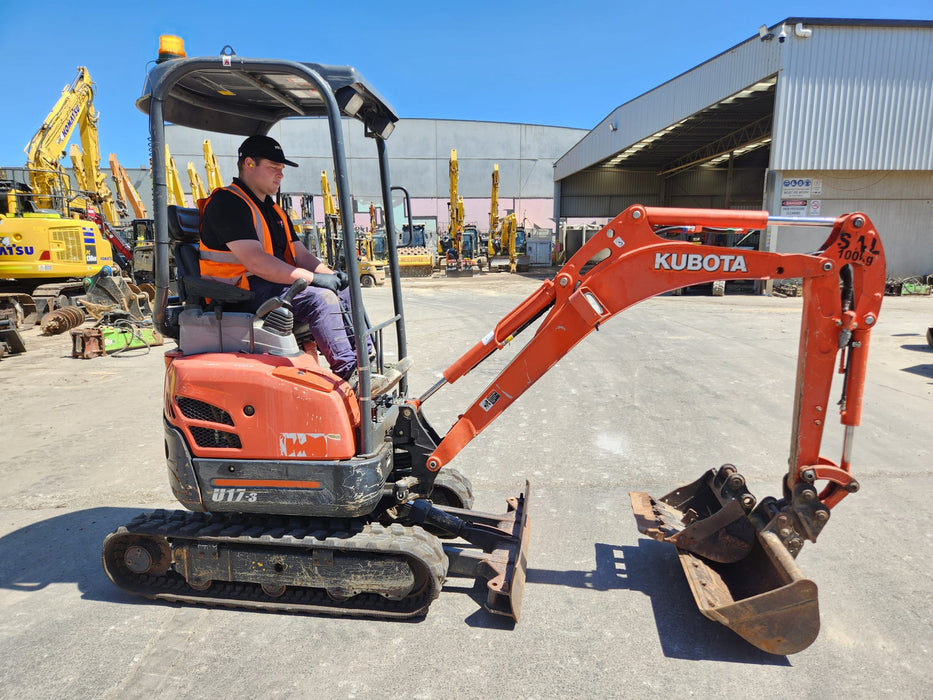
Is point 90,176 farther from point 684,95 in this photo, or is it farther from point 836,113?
point 836,113

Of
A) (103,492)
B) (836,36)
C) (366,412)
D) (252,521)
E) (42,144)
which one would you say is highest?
(836,36)

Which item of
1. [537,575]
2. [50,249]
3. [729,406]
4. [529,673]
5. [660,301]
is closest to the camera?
[529,673]

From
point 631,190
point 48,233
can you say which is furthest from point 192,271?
point 631,190

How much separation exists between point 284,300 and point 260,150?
0.99 meters

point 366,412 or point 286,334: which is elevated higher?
point 286,334

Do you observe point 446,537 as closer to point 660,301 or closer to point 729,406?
point 729,406

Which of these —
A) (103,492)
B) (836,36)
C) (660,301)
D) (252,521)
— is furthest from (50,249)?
(836,36)

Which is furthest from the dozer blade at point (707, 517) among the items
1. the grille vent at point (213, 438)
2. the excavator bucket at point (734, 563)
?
the grille vent at point (213, 438)

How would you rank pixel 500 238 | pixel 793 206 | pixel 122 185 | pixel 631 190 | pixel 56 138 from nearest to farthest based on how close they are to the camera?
pixel 56 138
pixel 793 206
pixel 122 185
pixel 500 238
pixel 631 190

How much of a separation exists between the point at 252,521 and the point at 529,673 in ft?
5.52

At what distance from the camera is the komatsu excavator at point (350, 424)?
2.81 meters

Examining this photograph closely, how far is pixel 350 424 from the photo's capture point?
294cm

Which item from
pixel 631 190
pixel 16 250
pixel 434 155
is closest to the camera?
pixel 16 250

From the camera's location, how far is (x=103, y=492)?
4574mm
